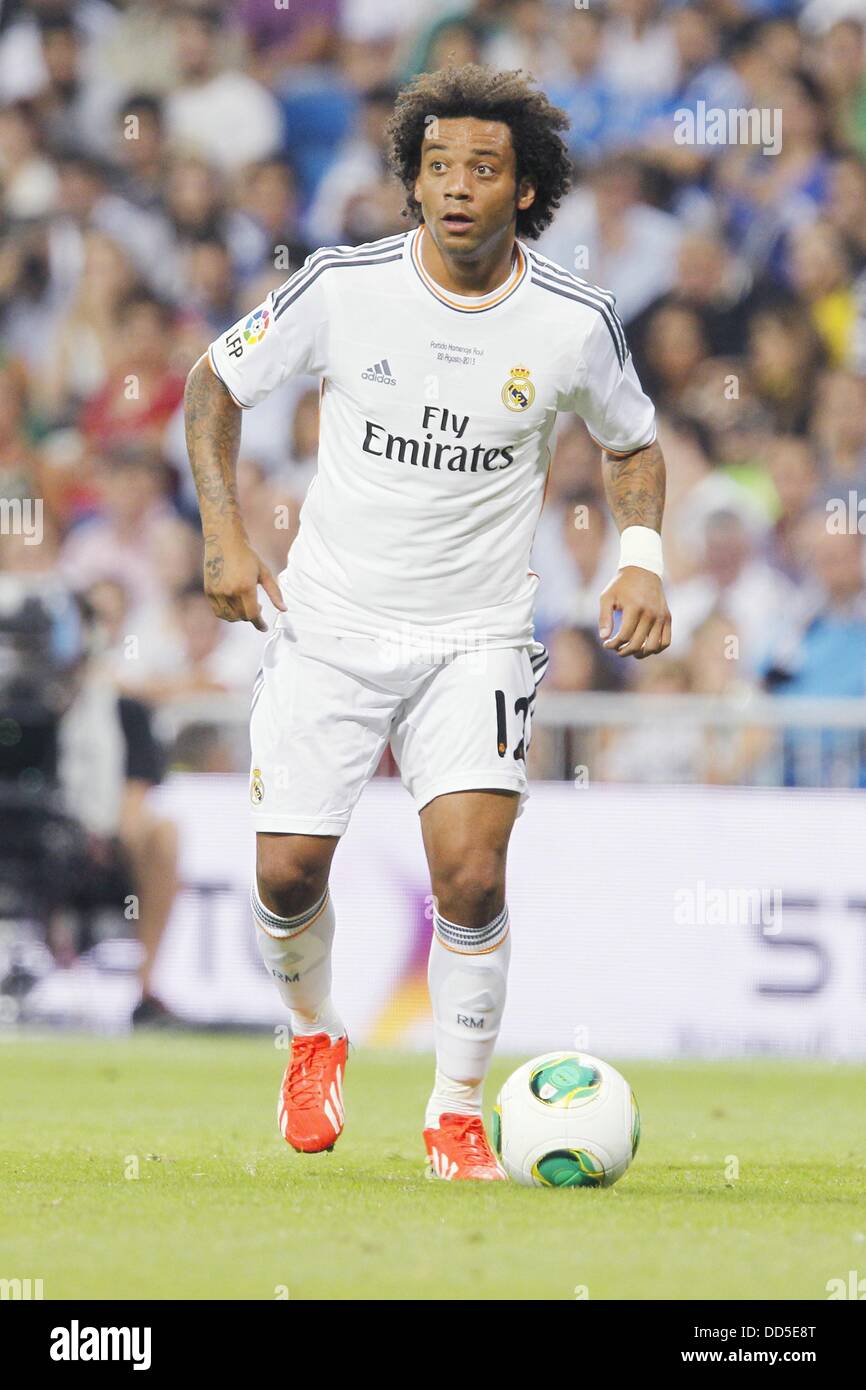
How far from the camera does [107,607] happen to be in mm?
12523

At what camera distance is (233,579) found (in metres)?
5.79

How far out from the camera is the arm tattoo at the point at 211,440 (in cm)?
608

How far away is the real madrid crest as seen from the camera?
600 centimetres

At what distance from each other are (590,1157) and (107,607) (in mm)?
7441

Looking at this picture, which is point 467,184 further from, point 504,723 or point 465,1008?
point 465,1008

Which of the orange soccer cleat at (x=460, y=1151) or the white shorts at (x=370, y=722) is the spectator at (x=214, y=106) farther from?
the orange soccer cleat at (x=460, y=1151)

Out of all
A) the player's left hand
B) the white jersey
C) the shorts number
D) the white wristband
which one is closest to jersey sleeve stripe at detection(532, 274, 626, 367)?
the white jersey

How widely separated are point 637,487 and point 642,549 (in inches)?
12.3

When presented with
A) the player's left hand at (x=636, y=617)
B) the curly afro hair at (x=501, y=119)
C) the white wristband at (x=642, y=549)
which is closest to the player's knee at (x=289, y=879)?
the player's left hand at (x=636, y=617)

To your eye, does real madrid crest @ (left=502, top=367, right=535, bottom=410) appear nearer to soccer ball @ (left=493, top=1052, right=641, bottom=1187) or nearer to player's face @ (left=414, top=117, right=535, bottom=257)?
player's face @ (left=414, top=117, right=535, bottom=257)

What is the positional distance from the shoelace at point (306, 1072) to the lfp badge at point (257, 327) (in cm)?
209

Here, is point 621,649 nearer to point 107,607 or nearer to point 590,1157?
point 590,1157

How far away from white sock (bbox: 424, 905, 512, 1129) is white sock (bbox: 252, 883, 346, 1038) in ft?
1.60

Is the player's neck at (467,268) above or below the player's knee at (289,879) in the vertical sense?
above
